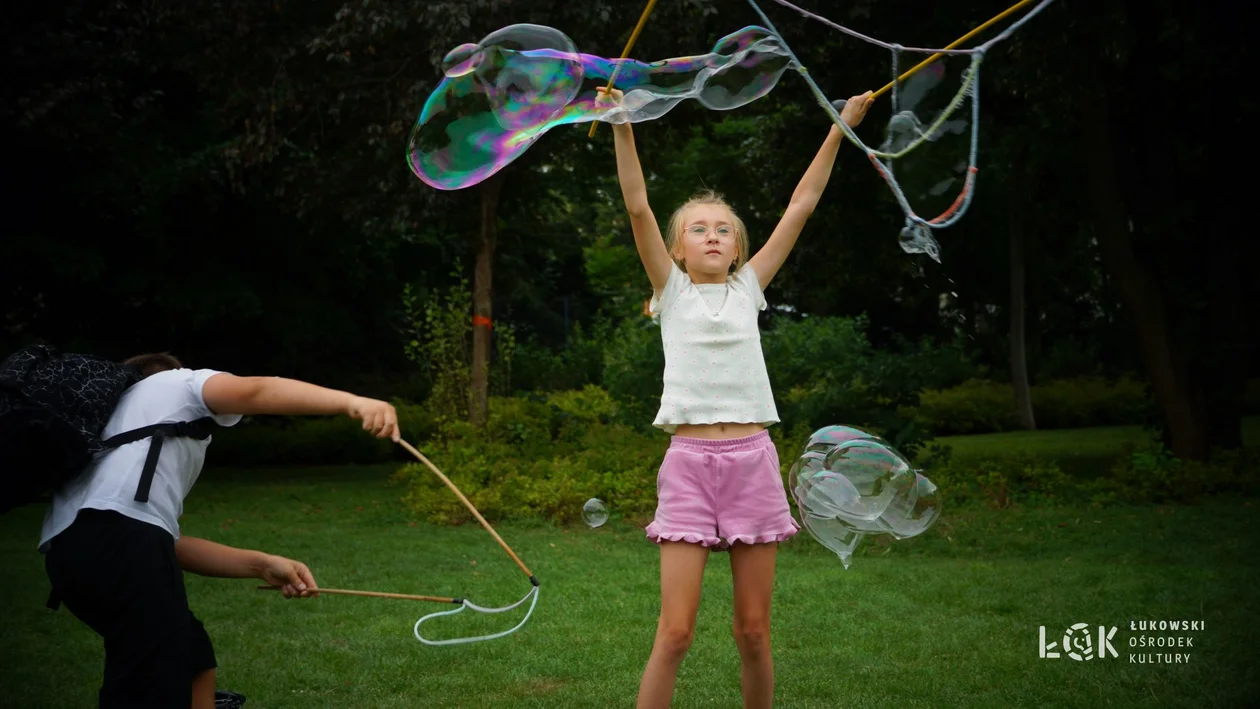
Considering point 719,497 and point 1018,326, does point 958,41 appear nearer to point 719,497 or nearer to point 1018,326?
point 719,497

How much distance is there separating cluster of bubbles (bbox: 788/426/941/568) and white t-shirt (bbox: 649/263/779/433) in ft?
3.21

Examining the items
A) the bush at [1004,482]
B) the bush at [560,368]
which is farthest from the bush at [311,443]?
the bush at [1004,482]

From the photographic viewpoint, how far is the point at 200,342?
18.3 metres

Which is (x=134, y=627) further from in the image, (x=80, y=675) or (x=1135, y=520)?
(x=1135, y=520)

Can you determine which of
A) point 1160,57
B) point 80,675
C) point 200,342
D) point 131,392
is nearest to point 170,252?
point 200,342

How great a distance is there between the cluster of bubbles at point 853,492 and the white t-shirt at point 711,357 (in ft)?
3.21

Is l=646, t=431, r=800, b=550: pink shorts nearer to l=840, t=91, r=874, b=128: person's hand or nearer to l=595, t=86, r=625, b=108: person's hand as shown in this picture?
l=840, t=91, r=874, b=128: person's hand

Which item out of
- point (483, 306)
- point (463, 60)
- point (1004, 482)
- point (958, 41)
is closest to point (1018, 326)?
point (1004, 482)

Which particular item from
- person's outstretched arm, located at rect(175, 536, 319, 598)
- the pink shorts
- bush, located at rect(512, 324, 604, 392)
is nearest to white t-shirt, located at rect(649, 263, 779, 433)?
the pink shorts

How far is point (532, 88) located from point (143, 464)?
2356mm

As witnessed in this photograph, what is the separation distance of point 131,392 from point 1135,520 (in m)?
8.38

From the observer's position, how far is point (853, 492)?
15.7ft

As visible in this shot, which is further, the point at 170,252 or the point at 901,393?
the point at 170,252

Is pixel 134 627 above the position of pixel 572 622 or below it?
above
